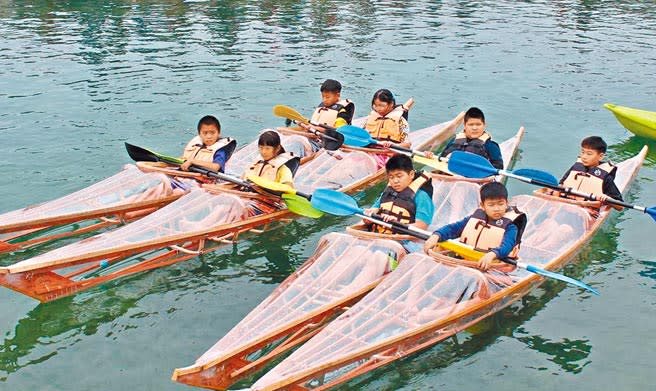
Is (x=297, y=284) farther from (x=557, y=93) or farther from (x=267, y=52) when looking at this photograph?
(x=267, y=52)

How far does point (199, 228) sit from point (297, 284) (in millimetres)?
1859

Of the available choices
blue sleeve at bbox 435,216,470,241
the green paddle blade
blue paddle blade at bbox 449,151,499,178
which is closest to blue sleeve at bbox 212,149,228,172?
the green paddle blade

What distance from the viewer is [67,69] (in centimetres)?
1762

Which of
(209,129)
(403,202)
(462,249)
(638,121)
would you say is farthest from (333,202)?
(638,121)

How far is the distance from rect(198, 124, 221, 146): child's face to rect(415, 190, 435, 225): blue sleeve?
327 cm

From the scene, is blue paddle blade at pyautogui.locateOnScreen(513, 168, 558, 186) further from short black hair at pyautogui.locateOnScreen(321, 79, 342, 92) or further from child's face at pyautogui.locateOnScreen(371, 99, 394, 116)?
short black hair at pyautogui.locateOnScreen(321, 79, 342, 92)

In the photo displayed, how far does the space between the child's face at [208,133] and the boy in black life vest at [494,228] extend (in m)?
3.85

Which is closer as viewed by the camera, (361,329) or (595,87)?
(361,329)

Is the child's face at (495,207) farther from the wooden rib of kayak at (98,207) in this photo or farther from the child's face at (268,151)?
the wooden rib of kayak at (98,207)

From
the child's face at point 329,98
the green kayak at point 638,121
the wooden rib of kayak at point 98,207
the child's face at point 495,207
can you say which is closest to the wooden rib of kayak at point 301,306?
the child's face at point 495,207

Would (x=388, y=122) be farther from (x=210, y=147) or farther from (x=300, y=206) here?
(x=300, y=206)

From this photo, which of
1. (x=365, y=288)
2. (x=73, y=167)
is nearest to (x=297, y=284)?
(x=365, y=288)

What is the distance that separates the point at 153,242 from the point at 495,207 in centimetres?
360

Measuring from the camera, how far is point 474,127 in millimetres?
9938
